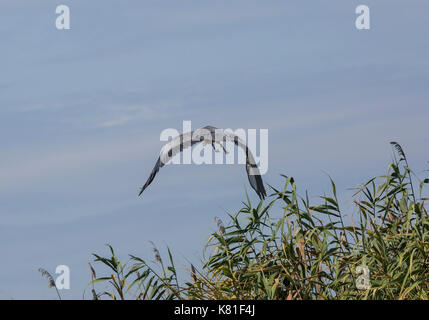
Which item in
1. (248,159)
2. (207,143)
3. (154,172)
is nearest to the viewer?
(154,172)

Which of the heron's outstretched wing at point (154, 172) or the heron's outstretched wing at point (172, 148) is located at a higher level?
the heron's outstretched wing at point (172, 148)

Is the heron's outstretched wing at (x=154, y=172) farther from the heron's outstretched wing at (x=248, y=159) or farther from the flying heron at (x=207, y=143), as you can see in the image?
the heron's outstretched wing at (x=248, y=159)

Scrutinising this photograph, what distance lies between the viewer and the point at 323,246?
385 inches

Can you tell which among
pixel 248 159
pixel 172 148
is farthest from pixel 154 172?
pixel 248 159

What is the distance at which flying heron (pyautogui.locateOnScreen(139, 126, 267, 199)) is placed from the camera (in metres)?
13.1

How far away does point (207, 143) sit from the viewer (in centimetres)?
1316

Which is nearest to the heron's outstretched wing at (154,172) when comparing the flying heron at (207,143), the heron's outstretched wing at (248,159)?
the flying heron at (207,143)

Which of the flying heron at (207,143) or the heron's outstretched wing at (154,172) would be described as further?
the flying heron at (207,143)

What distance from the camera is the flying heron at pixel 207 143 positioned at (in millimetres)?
13062

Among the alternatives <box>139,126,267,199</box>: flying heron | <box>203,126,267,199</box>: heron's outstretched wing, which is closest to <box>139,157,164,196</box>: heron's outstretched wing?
<box>139,126,267,199</box>: flying heron

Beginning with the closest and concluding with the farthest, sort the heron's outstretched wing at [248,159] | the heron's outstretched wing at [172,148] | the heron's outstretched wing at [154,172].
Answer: the heron's outstretched wing at [154,172] → the heron's outstretched wing at [172,148] → the heron's outstretched wing at [248,159]

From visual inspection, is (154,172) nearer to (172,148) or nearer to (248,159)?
(172,148)

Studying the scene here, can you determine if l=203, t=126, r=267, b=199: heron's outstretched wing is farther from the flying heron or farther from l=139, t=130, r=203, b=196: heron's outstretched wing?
l=139, t=130, r=203, b=196: heron's outstretched wing
